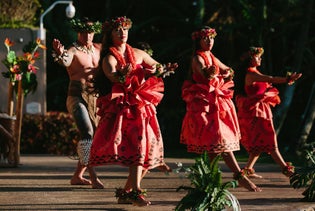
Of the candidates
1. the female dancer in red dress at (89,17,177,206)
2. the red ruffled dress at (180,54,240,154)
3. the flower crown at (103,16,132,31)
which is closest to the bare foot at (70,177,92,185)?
the red ruffled dress at (180,54,240,154)

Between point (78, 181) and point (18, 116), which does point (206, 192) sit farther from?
point (18, 116)

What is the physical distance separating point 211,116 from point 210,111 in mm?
56

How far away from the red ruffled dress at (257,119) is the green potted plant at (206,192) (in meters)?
3.49

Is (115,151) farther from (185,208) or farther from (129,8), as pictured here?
(129,8)

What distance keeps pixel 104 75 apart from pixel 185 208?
1.93 m

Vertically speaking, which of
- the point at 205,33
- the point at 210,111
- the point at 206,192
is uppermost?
the point at 205,33

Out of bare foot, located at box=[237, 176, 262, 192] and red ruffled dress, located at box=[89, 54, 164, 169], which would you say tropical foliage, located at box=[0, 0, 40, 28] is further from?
red ruffled dress, located at box=[89, 54, 164, 169]

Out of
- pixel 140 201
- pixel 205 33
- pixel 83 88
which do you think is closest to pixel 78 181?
pixel 83 88

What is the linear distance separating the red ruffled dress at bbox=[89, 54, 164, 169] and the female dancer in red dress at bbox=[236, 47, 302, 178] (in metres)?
2.56

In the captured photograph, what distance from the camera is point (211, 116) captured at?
32.7 ft

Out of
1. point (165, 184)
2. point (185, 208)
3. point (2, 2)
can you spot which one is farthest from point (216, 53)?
point (185, 208)

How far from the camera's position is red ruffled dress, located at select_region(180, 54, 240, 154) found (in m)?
9.88

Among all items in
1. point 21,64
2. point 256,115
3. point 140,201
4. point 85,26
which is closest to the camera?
point 140,201

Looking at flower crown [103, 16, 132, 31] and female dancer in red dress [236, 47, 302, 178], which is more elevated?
flower crown [103, 16, 132, 31]
